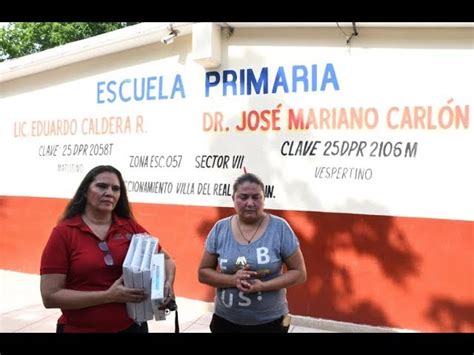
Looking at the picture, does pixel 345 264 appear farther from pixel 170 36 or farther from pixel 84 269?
pixel 170 36

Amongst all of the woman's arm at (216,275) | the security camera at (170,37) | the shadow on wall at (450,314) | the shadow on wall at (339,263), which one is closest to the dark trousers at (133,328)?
the woman's arm at (216,275)

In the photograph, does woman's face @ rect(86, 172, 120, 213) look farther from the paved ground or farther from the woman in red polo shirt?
the paved ground

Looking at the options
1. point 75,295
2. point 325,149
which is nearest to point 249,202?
point 75,295

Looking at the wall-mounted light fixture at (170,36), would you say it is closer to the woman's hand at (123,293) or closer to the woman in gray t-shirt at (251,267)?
the woman in gray t-shirt at (251,267)

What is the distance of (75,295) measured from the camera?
2023mm

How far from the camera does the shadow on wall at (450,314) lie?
3.84 metres

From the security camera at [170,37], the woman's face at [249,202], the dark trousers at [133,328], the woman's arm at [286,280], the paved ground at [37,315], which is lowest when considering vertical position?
the paved ground at [37,315]

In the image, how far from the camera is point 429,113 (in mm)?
4004

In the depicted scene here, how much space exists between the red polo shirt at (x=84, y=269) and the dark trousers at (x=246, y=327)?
0.55 metres

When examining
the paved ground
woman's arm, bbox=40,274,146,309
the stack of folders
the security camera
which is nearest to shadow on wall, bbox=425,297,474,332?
the paved ground

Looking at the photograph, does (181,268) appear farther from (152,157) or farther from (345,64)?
(345,64)

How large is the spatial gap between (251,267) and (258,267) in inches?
1.5

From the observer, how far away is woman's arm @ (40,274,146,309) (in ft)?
6.64
